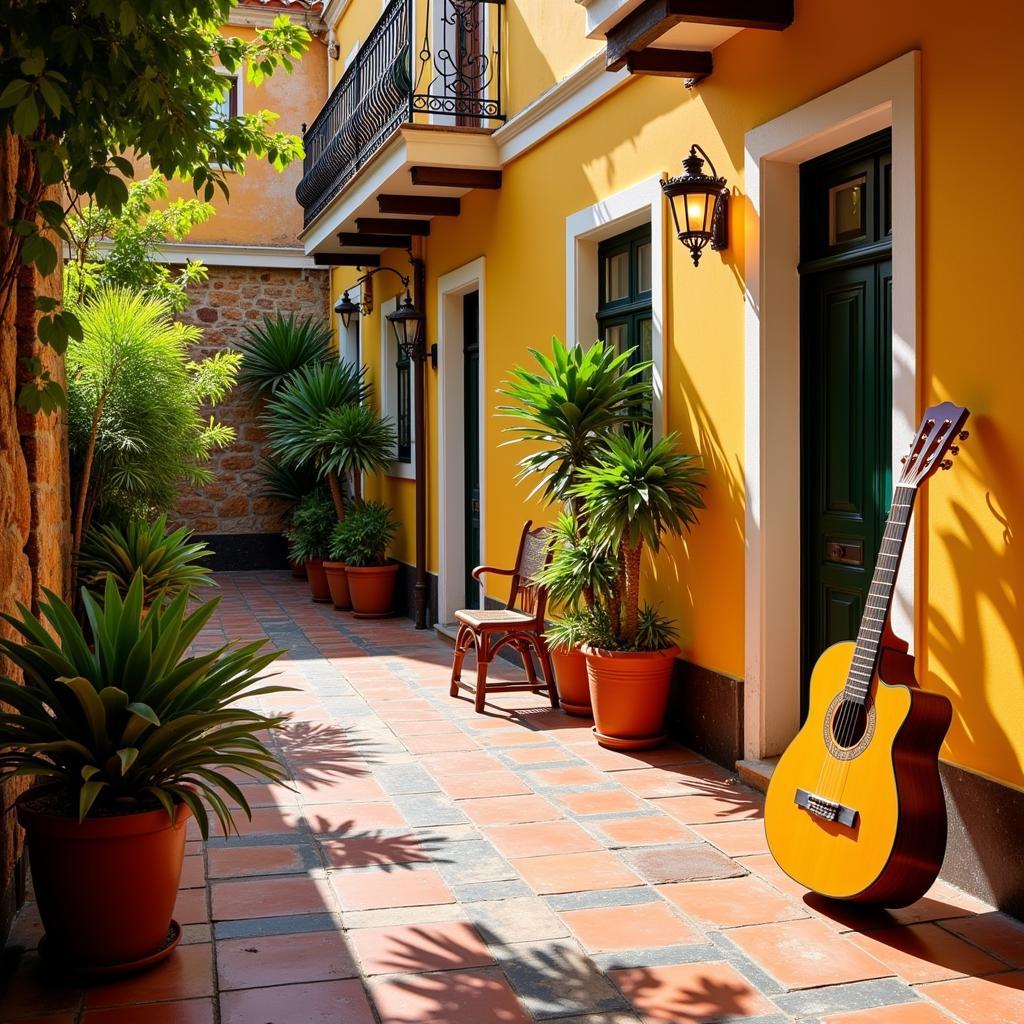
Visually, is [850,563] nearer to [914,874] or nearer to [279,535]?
[914,874]

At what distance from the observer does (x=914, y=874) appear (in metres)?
3.52

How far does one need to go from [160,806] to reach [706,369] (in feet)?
10.6

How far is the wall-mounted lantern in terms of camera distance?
529cm

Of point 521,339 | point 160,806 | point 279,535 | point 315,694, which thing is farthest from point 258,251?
point 160,806

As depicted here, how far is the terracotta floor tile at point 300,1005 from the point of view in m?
3.06

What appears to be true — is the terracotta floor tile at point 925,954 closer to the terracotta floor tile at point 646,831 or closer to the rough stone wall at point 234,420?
the terracotta floor tile at point 646,831

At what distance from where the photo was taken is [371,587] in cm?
1061

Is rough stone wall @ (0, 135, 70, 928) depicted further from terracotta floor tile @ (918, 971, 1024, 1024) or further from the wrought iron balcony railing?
the wrought iron balcony railing

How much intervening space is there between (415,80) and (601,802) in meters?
6.48

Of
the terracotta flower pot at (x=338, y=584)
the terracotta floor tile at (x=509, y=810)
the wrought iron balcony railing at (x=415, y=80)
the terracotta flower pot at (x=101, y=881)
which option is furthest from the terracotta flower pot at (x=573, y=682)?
the terracotta flower pot at (x=338, y=584)

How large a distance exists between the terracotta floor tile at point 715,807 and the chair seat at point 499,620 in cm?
191

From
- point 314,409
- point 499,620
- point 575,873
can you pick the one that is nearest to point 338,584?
point 314,409

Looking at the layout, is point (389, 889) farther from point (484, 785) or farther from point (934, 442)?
point (934, 442)

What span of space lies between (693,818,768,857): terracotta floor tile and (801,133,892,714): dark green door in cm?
80
